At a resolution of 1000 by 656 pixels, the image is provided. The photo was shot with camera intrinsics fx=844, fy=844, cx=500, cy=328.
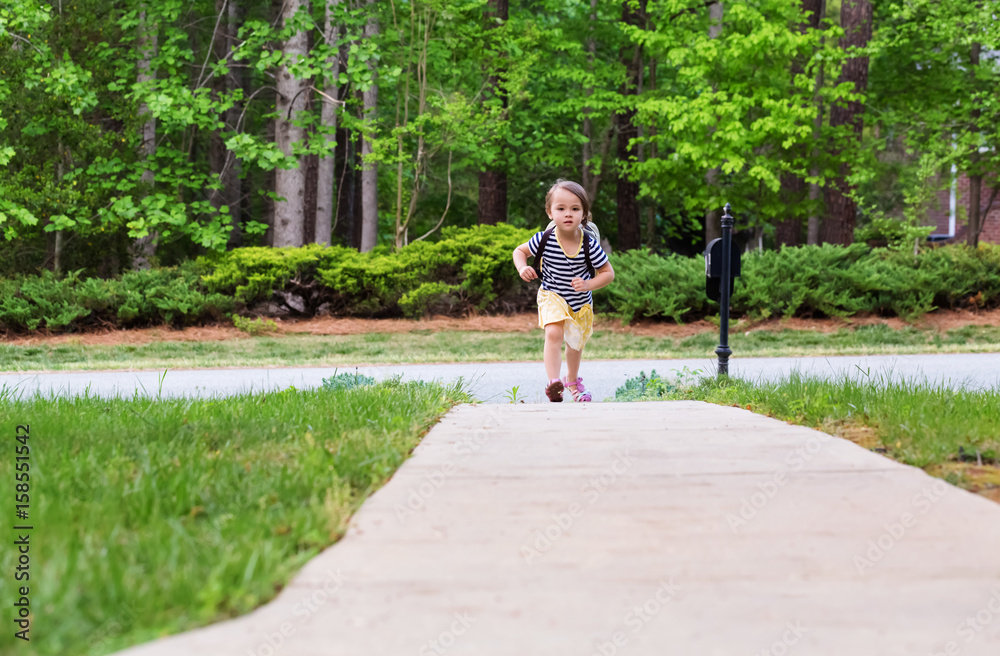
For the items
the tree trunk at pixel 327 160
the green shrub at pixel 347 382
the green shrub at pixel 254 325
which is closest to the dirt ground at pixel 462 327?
the green shrub at pixel 254 325

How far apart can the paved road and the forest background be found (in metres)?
6.41

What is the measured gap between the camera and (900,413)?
4465 millimetres

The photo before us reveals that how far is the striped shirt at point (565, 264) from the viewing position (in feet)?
22.9

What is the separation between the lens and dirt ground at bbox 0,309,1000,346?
543 inches

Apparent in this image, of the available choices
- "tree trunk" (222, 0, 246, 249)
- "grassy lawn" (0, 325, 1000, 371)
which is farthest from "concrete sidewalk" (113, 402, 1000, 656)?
"tree trunk" (222, 0, 246, 249)

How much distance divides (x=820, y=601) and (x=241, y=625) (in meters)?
1.53

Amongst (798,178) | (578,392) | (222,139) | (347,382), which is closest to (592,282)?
(578,392)

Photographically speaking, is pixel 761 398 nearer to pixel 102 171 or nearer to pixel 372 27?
pixel 102 171

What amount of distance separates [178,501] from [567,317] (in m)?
4.43

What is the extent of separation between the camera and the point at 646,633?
6.88 ft

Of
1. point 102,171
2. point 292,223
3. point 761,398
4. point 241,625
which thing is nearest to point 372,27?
point 292,223

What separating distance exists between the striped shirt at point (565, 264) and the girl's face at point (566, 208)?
219 millimetres

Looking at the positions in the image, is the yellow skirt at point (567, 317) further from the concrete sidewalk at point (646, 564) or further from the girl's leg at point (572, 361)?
the concrete sidewalk at point (646, 564)

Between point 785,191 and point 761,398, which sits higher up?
point 785,191
